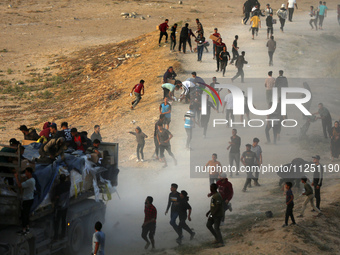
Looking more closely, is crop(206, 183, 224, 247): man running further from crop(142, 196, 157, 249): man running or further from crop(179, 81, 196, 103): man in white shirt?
crop(179, 81, 196, 103): man in white shirt

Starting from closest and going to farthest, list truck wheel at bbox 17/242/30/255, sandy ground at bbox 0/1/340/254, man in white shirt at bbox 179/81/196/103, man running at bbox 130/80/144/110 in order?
truck wheel at bbox 17/242/30/255, sandy ground at bbox 0/1/340/254, man in white shirt at bbox 179/81/196/103, man running at bbox 130/80/144/110

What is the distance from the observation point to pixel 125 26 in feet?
155

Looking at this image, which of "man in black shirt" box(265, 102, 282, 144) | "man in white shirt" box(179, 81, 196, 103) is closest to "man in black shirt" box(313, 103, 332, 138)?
"man in black shirt" box(265, 102, 282, 144)

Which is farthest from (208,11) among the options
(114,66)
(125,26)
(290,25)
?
(114,66)

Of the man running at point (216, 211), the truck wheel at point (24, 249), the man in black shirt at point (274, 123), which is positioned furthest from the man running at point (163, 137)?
the truck wheel at point (24, 249)

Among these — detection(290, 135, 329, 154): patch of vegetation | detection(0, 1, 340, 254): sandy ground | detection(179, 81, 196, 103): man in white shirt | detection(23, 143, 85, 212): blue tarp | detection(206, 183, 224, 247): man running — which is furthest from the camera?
detection(179, 81, 196, 103): man in white shirt

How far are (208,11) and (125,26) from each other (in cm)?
813

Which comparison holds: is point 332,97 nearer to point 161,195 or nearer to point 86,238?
point 161,195

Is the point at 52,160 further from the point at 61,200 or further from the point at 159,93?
the point at 159,93

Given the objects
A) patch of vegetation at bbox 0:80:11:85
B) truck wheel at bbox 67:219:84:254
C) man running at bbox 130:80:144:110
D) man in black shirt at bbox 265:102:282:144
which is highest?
patch of vegetation at bbox 0:80:11:85

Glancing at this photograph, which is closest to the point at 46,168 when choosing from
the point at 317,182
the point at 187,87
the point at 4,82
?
the point at 317,182

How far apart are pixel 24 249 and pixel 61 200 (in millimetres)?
1438

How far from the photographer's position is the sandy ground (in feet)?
48.0

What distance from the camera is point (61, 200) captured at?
482 inches
